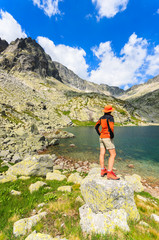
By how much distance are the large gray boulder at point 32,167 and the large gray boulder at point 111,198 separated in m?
10.6

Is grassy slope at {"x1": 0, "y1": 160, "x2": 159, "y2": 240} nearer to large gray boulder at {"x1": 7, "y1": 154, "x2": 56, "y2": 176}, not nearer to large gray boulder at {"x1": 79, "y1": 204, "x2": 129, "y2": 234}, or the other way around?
large gray boulder at {"x1": 79, "y1": 204, "x2": 129, "y2": 234}

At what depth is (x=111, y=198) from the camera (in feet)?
18.9

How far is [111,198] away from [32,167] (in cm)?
1218

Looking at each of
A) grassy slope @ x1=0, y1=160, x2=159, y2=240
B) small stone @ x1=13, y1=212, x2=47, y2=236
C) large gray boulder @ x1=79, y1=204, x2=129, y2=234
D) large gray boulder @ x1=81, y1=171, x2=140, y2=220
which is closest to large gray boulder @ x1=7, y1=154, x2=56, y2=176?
grassy slope @ x1=0, y1=160, x2=159, y2=240

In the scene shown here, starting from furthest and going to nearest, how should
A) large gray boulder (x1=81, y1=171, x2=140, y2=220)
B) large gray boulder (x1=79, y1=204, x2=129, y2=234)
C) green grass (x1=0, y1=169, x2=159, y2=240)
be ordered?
large gray boulder (x1=81, y1=171, x2=140, y2=220), large gray boulder (x1=79, y1=204, x2=129, y2=234), green grass (x1=0, y1=169, x2=159, y2=240)

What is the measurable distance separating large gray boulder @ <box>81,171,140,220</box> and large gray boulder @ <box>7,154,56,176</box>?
10563 millimetres

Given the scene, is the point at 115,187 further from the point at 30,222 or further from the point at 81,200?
the point at 30,222

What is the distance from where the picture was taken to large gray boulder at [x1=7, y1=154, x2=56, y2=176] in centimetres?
1414

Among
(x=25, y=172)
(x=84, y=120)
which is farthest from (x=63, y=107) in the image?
(x=25, y=172)

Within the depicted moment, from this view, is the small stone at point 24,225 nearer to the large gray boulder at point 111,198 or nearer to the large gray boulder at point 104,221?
the large gray boulder at point 104,221

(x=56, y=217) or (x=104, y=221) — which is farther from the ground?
(x=104, y=221)

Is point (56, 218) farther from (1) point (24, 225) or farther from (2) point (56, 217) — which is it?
(1) point (24, 225)

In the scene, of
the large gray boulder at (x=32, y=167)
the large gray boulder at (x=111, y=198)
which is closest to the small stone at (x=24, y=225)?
the large gray boulder at (x=111, y=198)

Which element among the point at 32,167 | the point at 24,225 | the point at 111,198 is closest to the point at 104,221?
the point at 111,198
